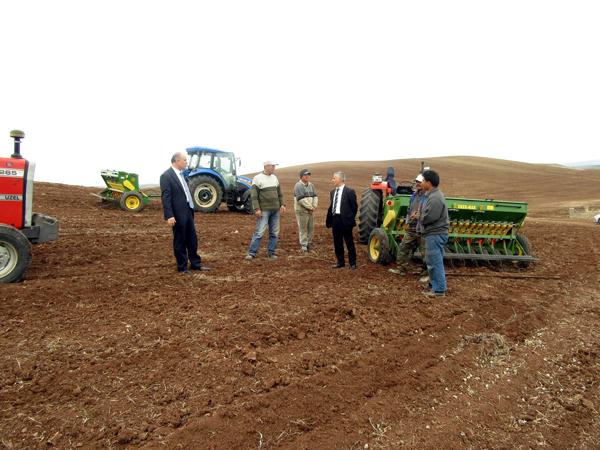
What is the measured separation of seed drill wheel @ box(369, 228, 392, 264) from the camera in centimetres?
618

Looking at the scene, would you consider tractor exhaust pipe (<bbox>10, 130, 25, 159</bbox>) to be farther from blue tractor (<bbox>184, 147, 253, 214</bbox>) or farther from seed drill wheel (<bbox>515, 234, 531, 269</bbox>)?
seed drill wheel (<bbox>515, 234, 531, 269</bbox>)

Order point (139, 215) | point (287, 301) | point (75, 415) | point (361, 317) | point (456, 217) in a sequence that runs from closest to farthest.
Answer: point (75, 415), point (361, 317), point (287, 301), point (456, 217), point (139, 215)

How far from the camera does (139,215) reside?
1089 cm

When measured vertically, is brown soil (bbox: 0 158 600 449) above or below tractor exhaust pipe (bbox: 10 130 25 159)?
below

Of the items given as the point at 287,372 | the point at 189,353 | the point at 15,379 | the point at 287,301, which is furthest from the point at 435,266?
the point at 15,379

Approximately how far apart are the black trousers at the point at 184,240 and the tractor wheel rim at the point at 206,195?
623cm

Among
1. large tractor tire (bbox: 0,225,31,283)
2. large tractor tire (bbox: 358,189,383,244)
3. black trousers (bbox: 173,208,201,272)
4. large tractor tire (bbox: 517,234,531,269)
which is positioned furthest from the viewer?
large tractor tire (bbox: 358,189,383,244)

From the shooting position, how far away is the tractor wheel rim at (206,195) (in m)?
11.7

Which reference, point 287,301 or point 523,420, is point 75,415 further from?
point 523,420

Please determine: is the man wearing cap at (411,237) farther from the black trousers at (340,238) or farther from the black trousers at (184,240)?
the black trousers at (184,240)

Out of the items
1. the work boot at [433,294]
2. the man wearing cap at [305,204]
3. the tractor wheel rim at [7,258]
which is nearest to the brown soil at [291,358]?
the work boot at [433,294]

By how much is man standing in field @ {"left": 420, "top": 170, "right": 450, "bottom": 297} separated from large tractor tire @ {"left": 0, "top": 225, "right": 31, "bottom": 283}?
4.76m

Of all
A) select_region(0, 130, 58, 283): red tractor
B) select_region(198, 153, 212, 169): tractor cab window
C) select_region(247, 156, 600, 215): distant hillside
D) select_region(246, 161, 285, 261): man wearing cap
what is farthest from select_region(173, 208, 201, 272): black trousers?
select_region(247, 156, 600, 215): distant hillside

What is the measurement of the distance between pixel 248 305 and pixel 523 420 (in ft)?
8.52
